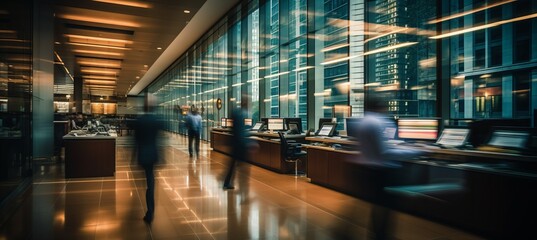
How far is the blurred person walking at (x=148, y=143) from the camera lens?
4340 mm

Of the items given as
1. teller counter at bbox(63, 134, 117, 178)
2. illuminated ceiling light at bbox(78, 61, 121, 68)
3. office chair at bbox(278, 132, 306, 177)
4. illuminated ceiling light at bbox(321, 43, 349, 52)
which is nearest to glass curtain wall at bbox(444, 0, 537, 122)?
illuminated ceiling light at bbox(321, 43, 349, 52)

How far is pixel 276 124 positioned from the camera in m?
8.96

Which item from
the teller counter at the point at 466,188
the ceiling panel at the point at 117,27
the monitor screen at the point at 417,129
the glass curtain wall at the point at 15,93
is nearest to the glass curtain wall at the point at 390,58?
the monitor screen at the point at 417,129

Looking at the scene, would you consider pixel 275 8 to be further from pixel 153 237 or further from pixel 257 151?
pixel 153 237

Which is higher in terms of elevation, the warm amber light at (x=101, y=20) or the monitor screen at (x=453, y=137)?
the warm amber light at (x=101, y=20)

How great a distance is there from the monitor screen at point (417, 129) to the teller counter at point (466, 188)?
0.90ft

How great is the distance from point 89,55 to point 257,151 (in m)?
10.2

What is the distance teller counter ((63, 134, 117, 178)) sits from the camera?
7.02 m

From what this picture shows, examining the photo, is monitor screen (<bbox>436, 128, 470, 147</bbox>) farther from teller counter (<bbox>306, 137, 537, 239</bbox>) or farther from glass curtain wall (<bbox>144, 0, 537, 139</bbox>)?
glass curtain wall (<bbox>144, 0, 537, 139</bbox>)

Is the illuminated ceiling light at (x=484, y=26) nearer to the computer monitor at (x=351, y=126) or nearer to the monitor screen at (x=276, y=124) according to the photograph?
the computer monitor at (x=351, y=126)

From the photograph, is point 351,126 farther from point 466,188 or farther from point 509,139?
point 509,139

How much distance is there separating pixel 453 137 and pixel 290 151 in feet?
11.7

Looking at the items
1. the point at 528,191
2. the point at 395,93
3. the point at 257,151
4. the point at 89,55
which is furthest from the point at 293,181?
the point at 89,55

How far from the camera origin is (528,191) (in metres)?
3.26
